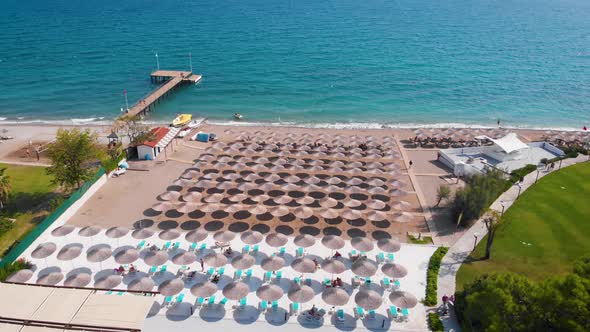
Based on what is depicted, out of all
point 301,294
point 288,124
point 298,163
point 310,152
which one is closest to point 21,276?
point 301,294

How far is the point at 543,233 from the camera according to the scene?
3547 centimetres

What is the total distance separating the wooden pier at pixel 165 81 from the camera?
76.1 meters

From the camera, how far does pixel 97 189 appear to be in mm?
42781

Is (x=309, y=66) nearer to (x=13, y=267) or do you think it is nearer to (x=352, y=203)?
(x=352, y=203)

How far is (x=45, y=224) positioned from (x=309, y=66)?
259 ft

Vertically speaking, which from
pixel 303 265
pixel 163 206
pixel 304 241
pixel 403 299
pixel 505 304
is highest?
pixel 505 304

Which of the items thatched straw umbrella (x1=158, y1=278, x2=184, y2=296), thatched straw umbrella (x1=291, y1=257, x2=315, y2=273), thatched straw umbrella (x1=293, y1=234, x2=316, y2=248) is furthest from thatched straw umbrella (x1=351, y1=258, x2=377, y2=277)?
thatched straw umbrella (x1=158, y1=278, x2=184, y2=296)

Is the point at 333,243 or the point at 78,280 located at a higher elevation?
the point at 333,243

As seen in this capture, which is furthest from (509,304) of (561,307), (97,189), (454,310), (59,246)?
(97,189)

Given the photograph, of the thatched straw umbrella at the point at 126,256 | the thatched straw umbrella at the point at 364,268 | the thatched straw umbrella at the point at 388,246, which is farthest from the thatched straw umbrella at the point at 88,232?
the thatched straw umbrella at the point at 388,246

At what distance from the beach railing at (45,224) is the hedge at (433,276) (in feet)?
93.8

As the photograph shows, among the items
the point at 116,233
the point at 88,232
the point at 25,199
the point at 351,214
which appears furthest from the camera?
the point at 25,199

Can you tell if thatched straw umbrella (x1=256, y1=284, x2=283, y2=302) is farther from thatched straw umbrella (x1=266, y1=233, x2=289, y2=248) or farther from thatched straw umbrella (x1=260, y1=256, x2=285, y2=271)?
thatched straw umbrella (x1=266, y1=233, x2=289, y2=248)

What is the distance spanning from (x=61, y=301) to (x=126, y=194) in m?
25.4
